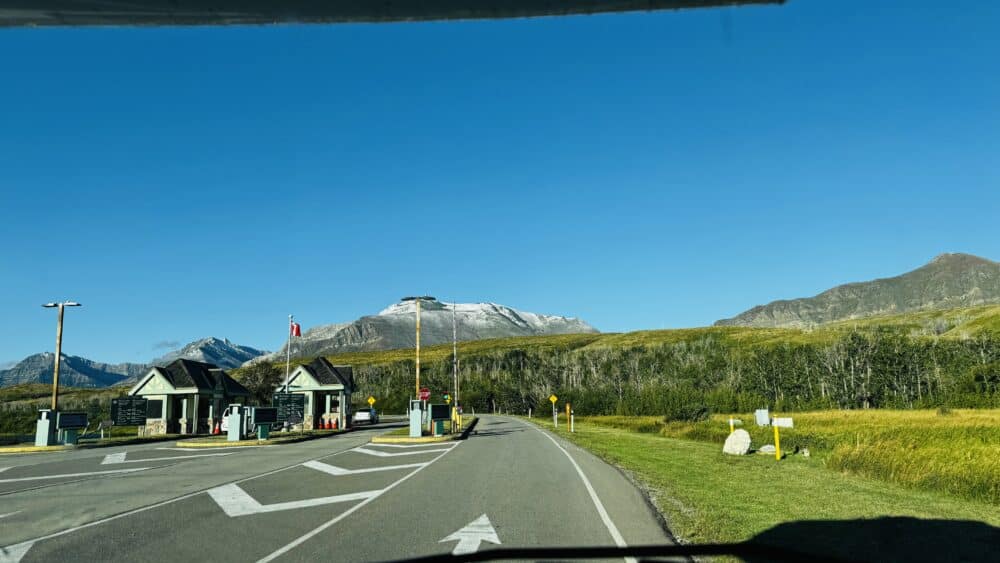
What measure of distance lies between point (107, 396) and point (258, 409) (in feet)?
327

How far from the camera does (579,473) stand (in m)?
17.1

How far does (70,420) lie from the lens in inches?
1313

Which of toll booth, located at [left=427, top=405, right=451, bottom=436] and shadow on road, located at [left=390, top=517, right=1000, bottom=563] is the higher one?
toll booth, located at [left=427, top=405, right=451, bottom=436]

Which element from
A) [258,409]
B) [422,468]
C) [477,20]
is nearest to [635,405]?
[258,409]

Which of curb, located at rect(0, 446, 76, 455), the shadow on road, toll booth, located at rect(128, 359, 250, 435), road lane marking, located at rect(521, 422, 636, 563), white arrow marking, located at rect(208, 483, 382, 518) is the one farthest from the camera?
toll booth, located at rect(128, 359, 250, 435)

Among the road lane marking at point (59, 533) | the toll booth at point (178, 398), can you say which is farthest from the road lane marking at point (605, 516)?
the toll booth at point (178, 398)

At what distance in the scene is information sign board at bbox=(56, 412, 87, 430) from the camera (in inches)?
1293

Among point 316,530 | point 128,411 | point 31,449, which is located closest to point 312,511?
point 316,530

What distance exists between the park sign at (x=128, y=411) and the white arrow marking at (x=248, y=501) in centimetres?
2988

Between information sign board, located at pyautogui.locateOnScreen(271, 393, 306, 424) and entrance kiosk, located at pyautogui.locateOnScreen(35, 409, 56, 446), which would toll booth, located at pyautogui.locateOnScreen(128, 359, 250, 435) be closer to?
information sign board, located at pyautogui.locateOnScreen(271, 393, 306, 424)

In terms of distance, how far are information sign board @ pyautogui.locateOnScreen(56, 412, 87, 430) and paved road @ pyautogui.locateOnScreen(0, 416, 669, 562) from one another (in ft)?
47.8

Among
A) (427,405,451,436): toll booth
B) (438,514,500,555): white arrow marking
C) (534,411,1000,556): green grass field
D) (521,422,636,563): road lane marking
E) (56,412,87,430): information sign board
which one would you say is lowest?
(534,411,1000,556): green grass field

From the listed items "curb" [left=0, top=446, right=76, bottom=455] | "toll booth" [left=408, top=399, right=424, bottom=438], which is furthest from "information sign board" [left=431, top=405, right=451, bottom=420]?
"curb" [left=0, top=446, right=76, bottom=455]

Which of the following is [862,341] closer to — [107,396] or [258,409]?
[258,409]
